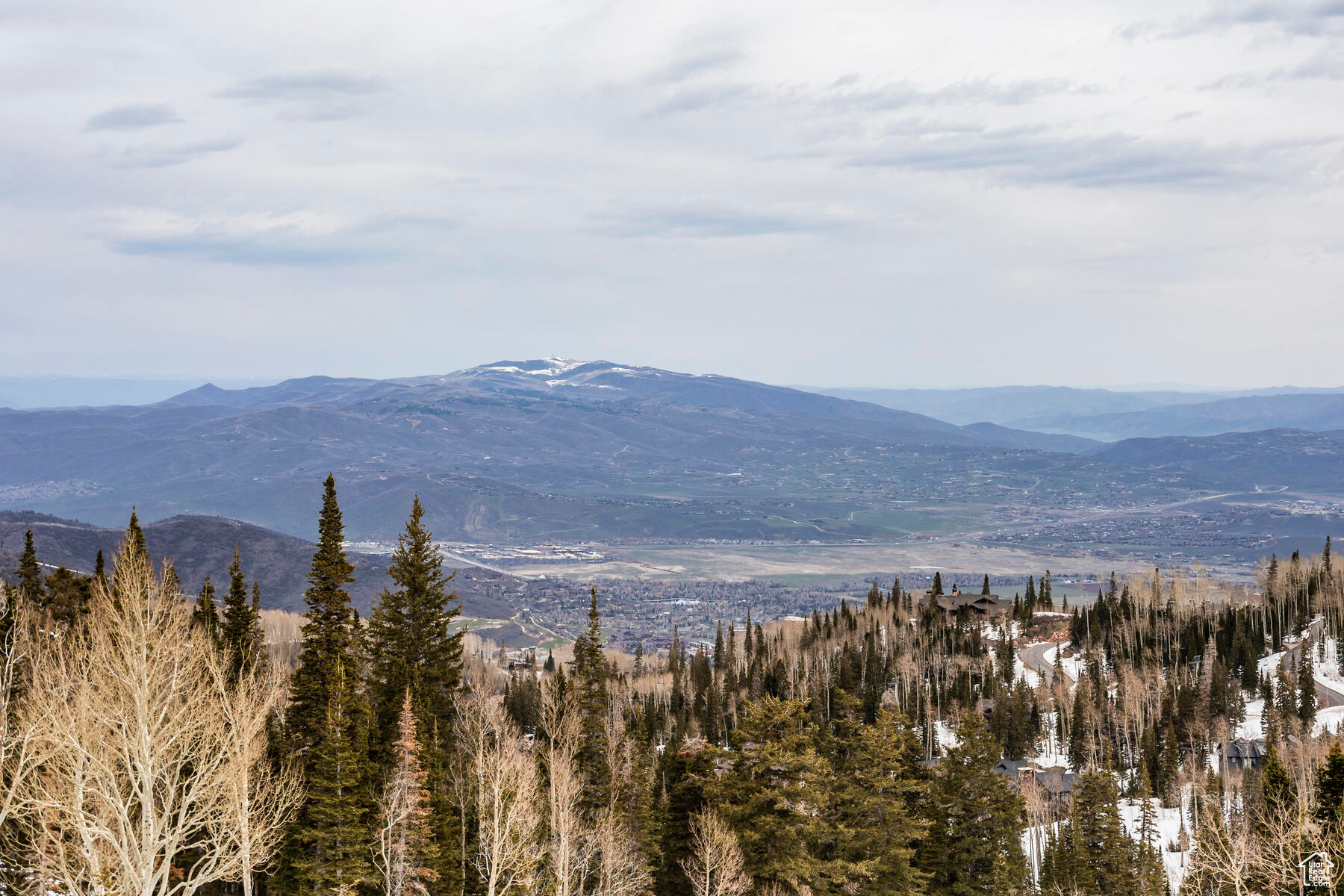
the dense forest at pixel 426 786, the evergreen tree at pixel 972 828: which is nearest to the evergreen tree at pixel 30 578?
the dense forest at pixel 426 786

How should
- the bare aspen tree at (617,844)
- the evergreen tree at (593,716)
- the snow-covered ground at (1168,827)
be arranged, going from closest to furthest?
the bare aspen tree at (617,844)
the evergreen tree at (593,716)
the snow-covered ground at (1168,827)

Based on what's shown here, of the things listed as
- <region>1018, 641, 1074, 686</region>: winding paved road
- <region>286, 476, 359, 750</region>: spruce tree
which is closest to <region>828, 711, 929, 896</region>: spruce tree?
<region>286, 476, 359, 750</region>: spruce tree

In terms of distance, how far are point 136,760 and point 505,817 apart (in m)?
14.4

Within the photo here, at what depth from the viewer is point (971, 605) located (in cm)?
16588

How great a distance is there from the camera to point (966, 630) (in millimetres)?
154000

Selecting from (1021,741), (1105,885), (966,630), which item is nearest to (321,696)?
(1105,885)

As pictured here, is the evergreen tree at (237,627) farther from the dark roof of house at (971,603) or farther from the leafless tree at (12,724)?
the dark roof of house at (971,603)

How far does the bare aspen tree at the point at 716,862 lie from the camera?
132 feet

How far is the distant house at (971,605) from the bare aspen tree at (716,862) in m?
125

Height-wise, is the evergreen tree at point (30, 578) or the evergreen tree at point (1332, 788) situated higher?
the evergreen tree at point (30, 578)

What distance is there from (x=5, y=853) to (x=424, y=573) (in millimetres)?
21221

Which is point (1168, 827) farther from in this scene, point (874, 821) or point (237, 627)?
point (237, 627)

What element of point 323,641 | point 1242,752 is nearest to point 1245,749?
point 1242,752

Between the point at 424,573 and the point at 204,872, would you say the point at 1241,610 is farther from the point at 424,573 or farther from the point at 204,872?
the point at 204,872
